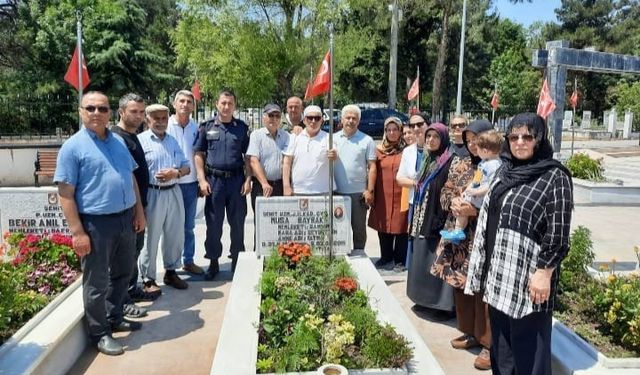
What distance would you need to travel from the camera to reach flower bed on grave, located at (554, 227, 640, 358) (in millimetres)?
3525

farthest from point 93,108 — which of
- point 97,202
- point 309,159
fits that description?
point 309,159

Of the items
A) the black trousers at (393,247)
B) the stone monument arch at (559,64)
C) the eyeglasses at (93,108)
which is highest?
the stone monument arch at (559,64)

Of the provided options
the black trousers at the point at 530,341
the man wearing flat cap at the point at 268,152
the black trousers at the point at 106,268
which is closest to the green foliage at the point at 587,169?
the man wearing flat cap at the point at 268,152

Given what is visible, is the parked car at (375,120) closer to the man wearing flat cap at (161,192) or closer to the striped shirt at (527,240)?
the man wearing flat cap at (161,192)

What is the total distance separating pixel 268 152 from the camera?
5629 millimetres

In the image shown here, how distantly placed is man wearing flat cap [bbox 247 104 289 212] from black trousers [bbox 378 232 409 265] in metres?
1.37

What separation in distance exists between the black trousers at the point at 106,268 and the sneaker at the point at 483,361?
2729mm

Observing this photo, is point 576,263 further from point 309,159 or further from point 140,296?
point 140,296

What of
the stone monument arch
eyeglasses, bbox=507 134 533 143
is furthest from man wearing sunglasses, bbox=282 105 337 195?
the stone monument arch

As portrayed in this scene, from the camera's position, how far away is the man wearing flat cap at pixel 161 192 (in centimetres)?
501

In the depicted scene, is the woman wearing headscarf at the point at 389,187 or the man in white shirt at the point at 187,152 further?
the woman wearing headscarf at the point at 389,187

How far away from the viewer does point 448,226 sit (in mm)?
4273

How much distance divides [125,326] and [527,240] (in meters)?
3.27

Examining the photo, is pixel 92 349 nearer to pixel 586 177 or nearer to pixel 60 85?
pixel 586 177
